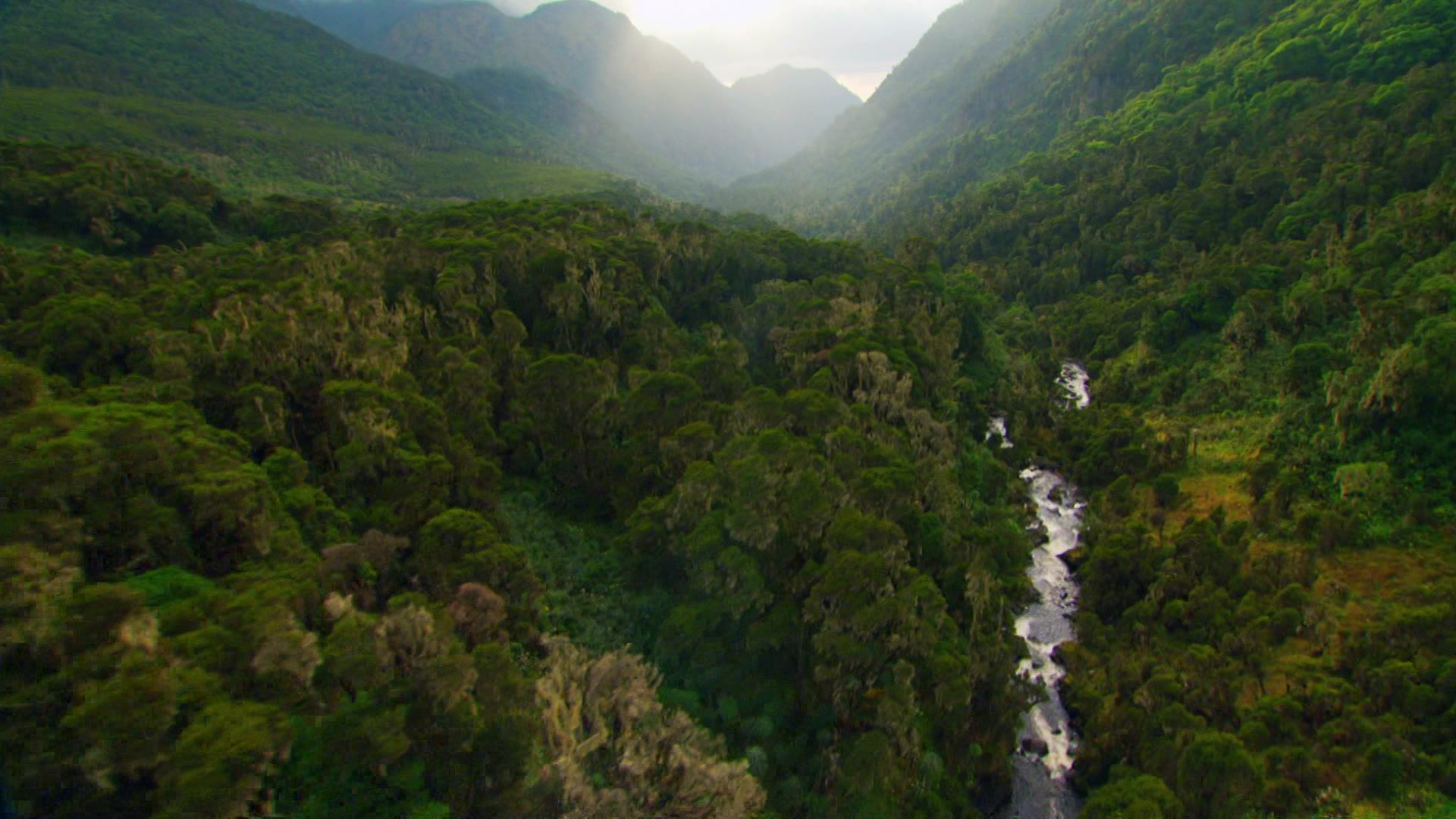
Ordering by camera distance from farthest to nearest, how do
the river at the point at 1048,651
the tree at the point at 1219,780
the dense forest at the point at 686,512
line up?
1. the river at the point at 1048,651
2. the tree at the point at 1219,780
3. the dense forest at the point at 686,512

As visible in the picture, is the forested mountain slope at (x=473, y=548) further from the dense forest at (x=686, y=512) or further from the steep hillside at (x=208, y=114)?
the steep hillside at (x=208, y=114)

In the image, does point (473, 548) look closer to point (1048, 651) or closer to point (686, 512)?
point (686, 512)

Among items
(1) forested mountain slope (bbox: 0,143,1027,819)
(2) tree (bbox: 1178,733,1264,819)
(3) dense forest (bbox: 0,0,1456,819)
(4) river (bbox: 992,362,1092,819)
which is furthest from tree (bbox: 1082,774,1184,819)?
(4) river (bbox: 992,362,1092,819)

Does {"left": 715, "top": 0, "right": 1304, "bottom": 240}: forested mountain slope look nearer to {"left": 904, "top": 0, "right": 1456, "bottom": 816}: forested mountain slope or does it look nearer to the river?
{"left": 904, "top": 0, "right": 1456, "bottom": 816}: forested mountain slope

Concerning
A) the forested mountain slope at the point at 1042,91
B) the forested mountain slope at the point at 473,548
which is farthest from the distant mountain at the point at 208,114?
the forested mountain slope at the point at 473,548

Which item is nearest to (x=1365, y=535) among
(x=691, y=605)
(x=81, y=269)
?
(x=691, y=605)
